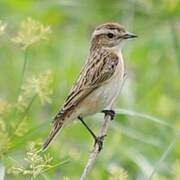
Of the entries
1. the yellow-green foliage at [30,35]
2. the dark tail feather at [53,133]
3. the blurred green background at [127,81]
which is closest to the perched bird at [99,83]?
the dark tail feather at [53,133]

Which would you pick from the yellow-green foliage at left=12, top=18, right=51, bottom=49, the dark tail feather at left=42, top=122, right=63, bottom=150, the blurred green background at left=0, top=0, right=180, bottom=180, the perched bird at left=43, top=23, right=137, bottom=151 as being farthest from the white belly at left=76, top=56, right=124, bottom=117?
the yellow-green foliage at left=12, top=18, right=51, bottom=49

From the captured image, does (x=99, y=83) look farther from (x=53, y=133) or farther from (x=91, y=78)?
(x=53, y=133)

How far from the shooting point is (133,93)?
9.77m

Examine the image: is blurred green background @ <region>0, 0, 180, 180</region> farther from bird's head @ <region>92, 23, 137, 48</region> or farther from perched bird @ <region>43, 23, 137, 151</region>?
bird's head @ <region>92, 23, 137, 48</region>

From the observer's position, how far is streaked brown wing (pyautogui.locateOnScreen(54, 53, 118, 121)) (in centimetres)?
759

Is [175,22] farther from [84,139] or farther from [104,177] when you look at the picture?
[104,177]

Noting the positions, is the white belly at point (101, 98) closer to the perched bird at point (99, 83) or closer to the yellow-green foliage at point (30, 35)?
the perched bird at point (99, 83)

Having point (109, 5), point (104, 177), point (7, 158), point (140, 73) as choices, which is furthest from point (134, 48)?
point (7, 158)

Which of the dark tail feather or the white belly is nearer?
the dark tail feather

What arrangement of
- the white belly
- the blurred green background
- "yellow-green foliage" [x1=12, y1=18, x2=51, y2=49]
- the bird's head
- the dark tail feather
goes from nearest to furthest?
"yellow-green foliage" [x1=12, y1=18, x2=51, y2=49]
the dark tail feather
the white belly
the bird's head
the blurred green background

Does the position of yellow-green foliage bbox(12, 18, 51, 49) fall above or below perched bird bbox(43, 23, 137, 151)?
above

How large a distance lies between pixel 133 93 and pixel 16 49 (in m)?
A: 1.77

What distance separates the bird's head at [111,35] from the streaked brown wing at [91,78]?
0.51ft

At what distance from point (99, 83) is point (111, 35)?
59 cm
